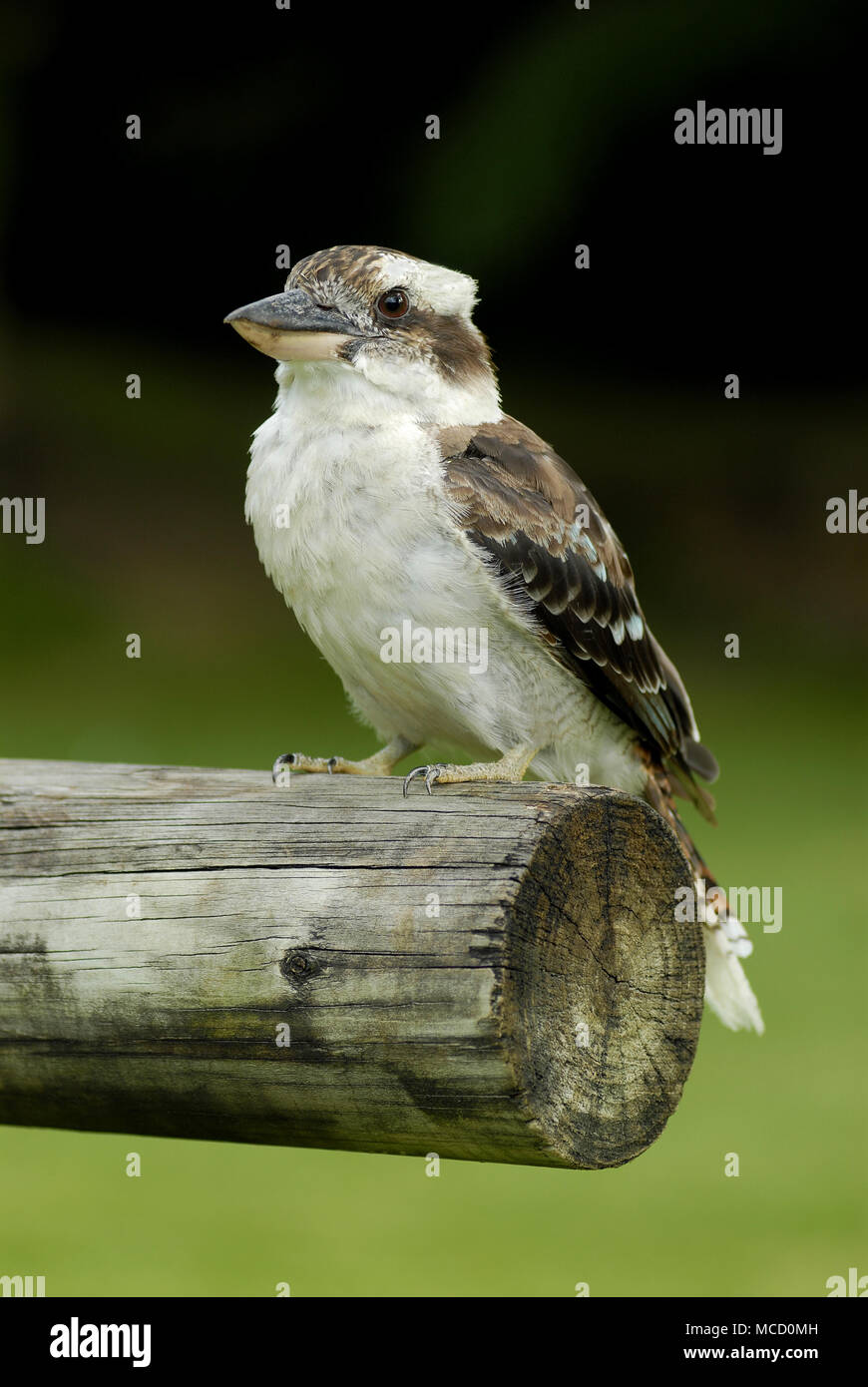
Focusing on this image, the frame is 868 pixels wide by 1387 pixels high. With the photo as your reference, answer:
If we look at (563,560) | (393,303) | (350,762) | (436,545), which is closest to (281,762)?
(350,762)

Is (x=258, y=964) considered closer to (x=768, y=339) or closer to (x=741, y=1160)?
(x=741, y=1160)

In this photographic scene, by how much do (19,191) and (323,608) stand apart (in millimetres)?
11946

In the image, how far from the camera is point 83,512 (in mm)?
12719

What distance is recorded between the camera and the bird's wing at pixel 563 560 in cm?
307

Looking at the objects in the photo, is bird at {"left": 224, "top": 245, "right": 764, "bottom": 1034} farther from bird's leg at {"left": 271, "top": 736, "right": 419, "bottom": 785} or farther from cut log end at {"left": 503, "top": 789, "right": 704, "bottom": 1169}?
cut log end at {"left": 503, "top": 789, "right": 704, "bottom": 1169}

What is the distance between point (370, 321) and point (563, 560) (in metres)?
0.61

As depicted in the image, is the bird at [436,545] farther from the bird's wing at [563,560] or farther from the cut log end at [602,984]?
the cut log end at [602,984]

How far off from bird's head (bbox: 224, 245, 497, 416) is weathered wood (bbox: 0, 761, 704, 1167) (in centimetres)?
94

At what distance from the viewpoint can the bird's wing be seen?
3.07m

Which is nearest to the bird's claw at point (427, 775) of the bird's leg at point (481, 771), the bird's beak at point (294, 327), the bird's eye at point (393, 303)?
the bird's leg at point (481, 771)

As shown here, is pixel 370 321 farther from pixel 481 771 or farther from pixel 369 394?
pixel 481 771

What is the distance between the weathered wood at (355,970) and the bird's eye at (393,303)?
108cm

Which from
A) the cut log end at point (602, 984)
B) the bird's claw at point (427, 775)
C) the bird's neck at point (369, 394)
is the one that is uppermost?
the bird's neck at point (369, 394)

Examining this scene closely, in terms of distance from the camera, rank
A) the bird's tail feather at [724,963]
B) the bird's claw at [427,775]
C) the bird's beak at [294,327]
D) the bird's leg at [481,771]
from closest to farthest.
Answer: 1. the bird's claw at [427,775]
2. the bird's leg at [481,771]
3. the bird's beak at [294,327]
4. the bird's tail feather at [724,963]
